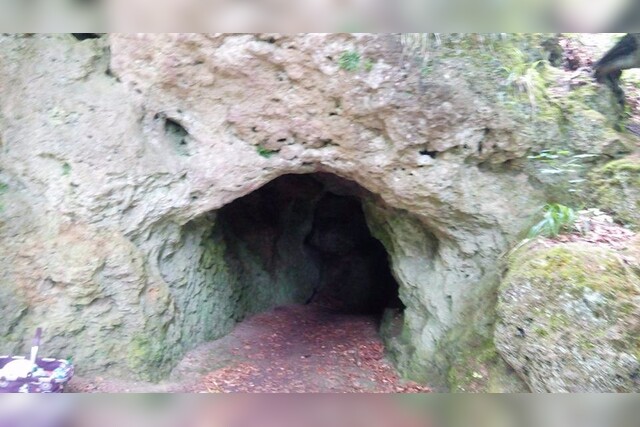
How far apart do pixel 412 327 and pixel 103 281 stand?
396 cm

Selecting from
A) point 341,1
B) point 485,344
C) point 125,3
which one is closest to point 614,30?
point 341,1

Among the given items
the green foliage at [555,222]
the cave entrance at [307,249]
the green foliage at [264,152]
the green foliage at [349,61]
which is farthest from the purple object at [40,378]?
the green foliage at [555,222]

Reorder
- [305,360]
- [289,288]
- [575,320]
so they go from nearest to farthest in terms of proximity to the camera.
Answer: [575,320], [305,360], [289,288]

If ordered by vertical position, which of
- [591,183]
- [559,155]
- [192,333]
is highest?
[559,155]

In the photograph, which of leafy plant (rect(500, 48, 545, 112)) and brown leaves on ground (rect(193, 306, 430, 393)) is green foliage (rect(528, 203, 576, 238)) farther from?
brown leaves on ground (rect(193, 306, 430, 393))

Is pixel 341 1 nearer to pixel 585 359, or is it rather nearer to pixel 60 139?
pixel 585 359

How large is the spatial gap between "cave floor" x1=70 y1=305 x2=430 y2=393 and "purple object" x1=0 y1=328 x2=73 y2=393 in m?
0.40

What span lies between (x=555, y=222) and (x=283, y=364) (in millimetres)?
3946

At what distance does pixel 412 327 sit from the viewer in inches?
241

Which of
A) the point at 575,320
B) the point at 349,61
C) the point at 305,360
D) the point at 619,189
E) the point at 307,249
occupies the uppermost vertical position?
the point at 349,61

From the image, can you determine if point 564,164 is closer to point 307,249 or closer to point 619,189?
point 619,189

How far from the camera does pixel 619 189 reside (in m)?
4.27

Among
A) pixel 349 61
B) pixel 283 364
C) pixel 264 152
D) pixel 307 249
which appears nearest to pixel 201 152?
pixel 264 152

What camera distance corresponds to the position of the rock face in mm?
4559
